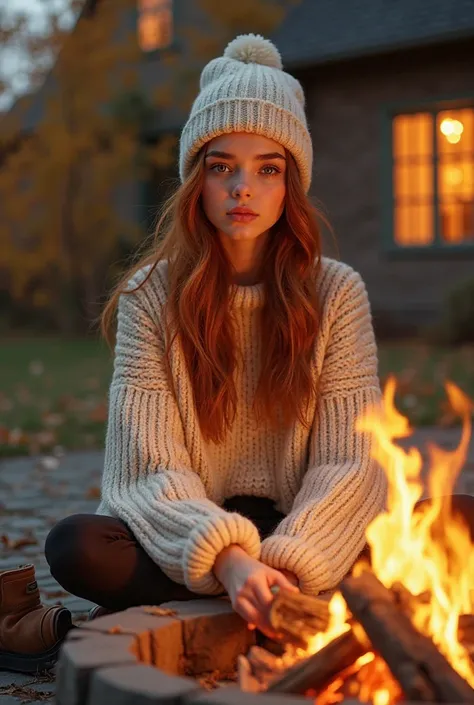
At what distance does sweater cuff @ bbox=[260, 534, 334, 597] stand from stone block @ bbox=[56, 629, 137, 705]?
531 millimetres

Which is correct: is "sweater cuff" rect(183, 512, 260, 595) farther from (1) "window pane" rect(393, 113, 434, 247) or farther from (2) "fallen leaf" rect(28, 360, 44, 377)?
(1) "window pane" rect(393, 113, 434, 247)

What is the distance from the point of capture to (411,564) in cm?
248

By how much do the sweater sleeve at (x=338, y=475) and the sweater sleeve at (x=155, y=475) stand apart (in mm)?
158

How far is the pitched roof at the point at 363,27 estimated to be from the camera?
12398 millimetres

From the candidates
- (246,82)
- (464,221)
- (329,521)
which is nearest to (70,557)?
(329,521)

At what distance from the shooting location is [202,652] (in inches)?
97.5

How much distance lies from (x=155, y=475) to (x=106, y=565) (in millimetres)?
264

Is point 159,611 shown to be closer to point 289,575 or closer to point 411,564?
point 289,575

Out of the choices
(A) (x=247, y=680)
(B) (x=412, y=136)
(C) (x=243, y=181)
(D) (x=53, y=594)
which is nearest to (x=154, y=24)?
(B) (x=412, y=136)

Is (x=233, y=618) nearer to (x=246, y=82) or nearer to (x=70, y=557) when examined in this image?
(x=70, y=557)

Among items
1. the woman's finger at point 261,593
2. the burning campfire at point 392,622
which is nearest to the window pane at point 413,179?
the burning campfire at point 392,622

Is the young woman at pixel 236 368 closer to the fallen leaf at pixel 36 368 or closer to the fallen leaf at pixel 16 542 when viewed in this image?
the fallen leaf at pixel 16 542

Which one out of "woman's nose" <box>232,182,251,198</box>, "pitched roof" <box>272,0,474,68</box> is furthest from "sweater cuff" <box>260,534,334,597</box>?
"pitched roof" <box>272,0,474,68</box>

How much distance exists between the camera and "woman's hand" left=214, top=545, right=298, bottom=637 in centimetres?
239
